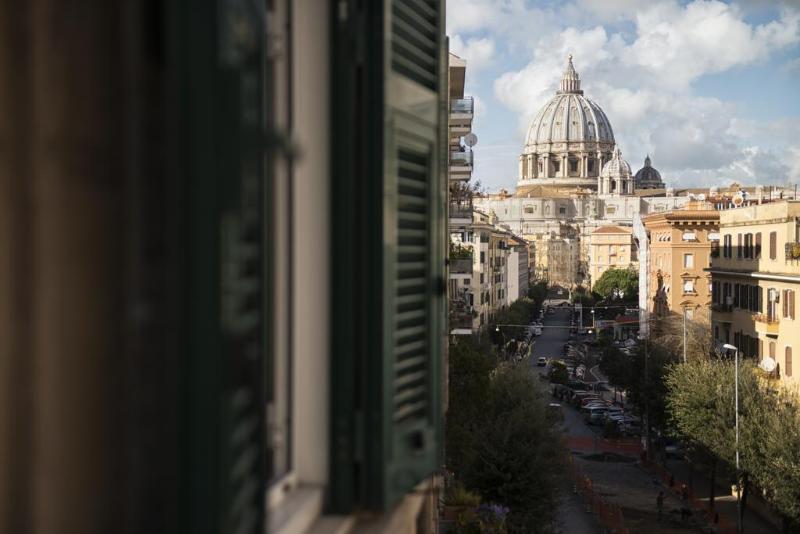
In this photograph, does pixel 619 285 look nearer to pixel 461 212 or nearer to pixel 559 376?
pixel 559 376

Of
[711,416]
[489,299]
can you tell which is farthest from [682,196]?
[711,416]

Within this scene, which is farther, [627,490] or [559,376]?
[559,376]

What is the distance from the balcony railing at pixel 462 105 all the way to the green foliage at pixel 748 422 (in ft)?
30.7

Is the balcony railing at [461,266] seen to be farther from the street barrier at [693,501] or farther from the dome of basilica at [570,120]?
the dome of basilica at [570,120]

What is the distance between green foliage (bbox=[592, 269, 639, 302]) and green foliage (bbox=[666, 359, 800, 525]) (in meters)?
60.4

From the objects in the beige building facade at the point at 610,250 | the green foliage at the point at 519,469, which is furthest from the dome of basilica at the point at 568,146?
the green foliage at the point at 519,469

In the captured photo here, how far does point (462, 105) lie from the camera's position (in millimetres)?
23672

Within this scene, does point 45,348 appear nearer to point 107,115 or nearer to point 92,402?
point 92,402

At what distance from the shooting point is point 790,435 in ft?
72.5

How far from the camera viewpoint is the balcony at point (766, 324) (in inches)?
1160

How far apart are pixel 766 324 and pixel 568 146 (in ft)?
448

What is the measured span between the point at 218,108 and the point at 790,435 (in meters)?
22.6

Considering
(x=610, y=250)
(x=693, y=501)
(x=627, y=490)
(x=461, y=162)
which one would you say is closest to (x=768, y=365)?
(x=693, y=501)

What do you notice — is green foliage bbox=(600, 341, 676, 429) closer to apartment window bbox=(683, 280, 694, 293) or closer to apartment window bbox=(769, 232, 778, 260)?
apartment window bbox=(769, 232, 778, 260)
